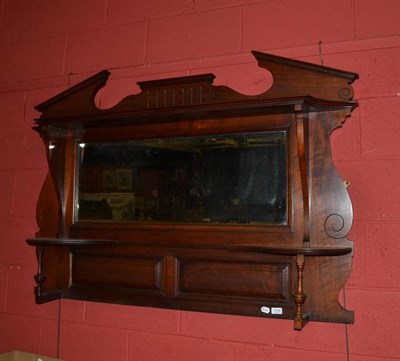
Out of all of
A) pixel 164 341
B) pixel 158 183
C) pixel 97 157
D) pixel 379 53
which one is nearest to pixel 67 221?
pixel 97 157

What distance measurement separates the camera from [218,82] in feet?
5.74

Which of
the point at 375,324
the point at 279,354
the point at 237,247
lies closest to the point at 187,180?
the point at 237,247

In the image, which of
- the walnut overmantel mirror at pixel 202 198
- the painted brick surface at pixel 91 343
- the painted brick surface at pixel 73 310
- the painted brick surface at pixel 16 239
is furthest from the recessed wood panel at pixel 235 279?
the painted brick surface at pixel 16 239

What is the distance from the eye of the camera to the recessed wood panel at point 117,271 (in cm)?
173

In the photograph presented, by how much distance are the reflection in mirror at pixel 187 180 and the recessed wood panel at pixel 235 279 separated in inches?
6.0

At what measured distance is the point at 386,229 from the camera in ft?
4.88

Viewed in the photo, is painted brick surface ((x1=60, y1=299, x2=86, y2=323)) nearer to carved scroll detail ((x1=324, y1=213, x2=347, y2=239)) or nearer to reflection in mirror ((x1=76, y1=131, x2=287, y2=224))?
reflection in mirror ((x1=76, y1=131, x2=287, y2=224))

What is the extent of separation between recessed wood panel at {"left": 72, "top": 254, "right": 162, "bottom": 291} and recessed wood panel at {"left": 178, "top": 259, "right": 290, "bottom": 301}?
114mm

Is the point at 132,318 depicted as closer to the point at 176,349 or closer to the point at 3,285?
the point at 176,349

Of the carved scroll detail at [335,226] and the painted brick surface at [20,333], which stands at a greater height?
the carved scroll detail at [335,226]

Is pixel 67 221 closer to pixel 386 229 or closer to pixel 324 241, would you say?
pixel 324 241

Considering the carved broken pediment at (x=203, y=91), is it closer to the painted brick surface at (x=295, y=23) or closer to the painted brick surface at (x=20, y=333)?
the painted brick surface at (x=295, y=23)

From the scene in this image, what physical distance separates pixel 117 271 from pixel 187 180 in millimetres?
447

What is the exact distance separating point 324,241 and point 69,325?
1.09 metres
